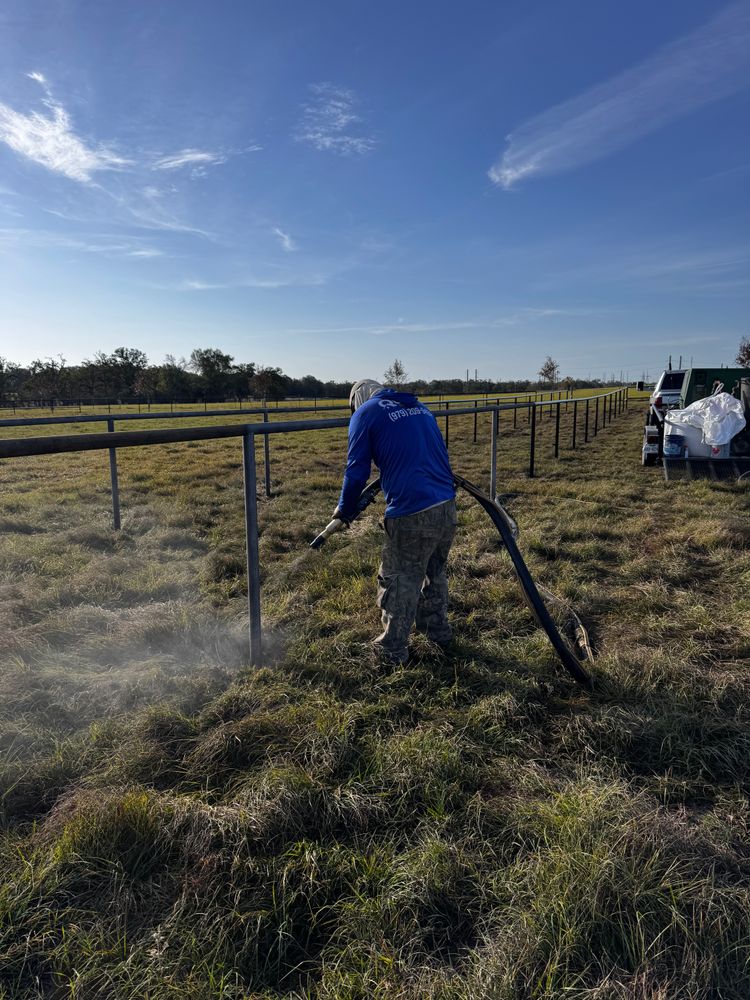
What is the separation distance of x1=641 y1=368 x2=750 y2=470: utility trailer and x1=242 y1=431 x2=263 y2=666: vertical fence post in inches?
328

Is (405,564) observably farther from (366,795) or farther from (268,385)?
(268,385)

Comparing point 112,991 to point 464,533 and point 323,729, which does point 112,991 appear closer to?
point 323,729

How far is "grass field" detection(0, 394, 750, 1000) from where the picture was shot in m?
1.50

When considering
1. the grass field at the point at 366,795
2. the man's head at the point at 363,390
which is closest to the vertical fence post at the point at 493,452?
the grass field at the point at 366,795

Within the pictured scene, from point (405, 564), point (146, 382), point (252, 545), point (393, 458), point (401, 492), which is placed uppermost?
point (146, 382)

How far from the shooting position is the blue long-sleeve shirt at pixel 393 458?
2961 millimetres

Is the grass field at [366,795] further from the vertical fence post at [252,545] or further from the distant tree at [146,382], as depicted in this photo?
the distant tree at [146,382]

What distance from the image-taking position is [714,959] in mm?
1459

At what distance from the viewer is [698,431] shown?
356 inches

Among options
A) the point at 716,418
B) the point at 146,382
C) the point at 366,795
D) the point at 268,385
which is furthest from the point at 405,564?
the point at 146,382

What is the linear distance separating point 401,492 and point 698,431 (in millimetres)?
8003

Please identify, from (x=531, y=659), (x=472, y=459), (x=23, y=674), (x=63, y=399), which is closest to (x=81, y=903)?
(x=23, y=674)

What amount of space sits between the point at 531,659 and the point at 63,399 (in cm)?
8508

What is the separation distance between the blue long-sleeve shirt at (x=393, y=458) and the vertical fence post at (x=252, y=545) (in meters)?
0.51
